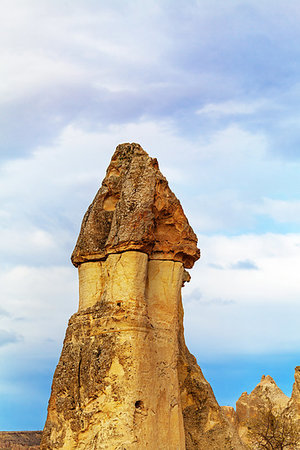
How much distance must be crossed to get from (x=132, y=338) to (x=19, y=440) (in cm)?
1773

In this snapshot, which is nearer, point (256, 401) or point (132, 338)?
point (132, 338)

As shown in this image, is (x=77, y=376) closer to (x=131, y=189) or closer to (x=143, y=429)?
(x=143, y=429)

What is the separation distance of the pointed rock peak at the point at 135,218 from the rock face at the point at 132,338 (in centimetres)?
3

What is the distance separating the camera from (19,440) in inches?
1237

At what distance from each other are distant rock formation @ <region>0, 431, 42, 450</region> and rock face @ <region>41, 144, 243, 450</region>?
13.3 meters

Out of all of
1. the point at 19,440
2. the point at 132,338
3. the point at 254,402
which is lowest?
the point at 132,338

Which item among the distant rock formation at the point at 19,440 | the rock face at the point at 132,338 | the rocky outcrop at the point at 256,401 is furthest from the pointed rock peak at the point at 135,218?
the rocky outcrop at the point at 256,401

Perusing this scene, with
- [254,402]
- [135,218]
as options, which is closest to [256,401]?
[254,402]

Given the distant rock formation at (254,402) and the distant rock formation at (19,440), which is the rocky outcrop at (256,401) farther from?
the distant rock formation at (19,440)

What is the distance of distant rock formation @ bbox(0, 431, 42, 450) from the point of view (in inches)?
1174

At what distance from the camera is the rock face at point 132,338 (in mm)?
15672

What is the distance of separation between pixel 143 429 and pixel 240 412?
82.6 feet

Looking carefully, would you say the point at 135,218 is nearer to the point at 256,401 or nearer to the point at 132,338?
the point at 132,338

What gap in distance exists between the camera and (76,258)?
18094 millimetres
